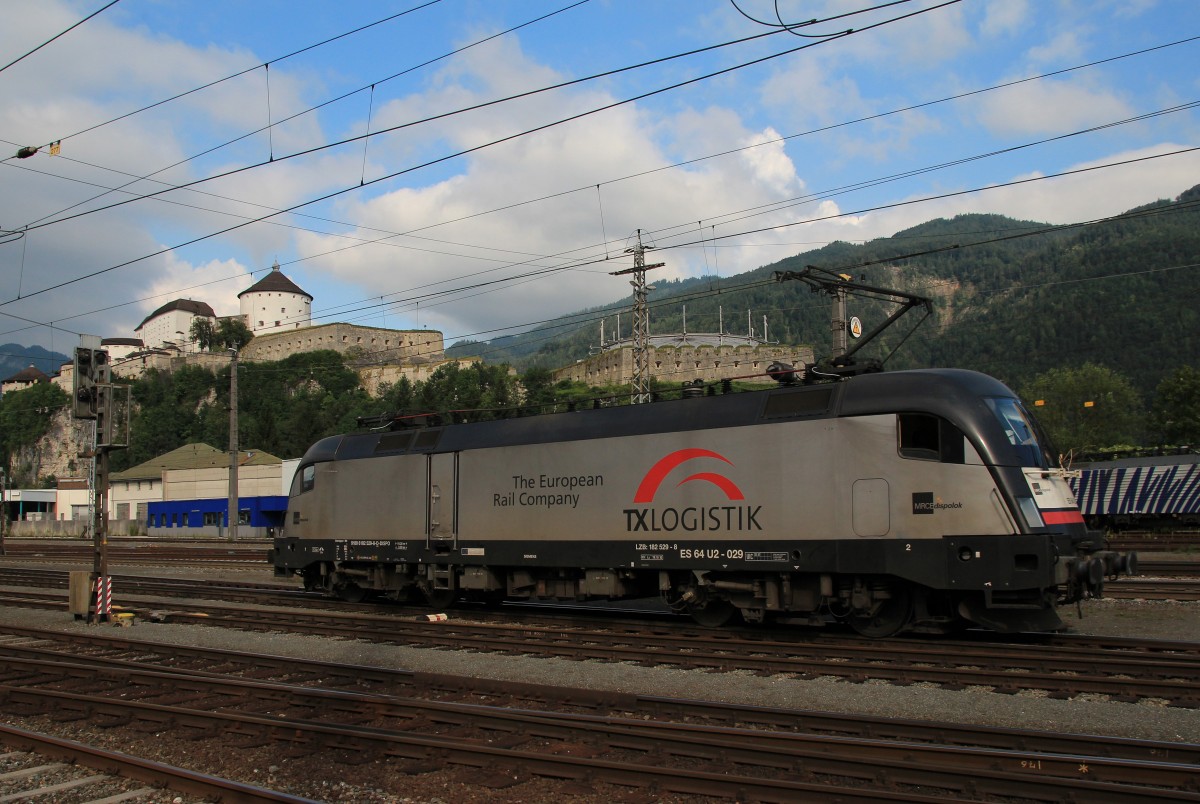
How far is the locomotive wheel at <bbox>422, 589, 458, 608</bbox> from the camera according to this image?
1795 centimetres

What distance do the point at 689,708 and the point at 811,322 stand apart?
154013mm

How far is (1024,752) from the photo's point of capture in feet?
22.3

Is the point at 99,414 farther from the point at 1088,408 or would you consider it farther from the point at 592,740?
the point at 1088,408

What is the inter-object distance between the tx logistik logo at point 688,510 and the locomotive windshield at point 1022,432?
353 cm

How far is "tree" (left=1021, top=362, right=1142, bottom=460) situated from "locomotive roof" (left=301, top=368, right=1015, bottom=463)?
203ft

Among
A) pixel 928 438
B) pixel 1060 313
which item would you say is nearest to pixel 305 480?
pixel 928 438

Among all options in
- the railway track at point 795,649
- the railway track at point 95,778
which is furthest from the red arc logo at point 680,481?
the railway track at point 95,778

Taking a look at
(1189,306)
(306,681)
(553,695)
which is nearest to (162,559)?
(306,681)

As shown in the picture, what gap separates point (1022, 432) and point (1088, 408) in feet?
215

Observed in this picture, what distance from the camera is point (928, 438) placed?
1203 centimetres

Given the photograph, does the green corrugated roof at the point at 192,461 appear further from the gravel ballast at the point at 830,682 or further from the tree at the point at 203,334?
the tree at the point at 203,334

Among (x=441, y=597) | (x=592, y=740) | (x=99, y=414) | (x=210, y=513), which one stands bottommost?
(x=592, y=740)

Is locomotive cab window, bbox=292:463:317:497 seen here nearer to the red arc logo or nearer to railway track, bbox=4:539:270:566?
the red arc logo

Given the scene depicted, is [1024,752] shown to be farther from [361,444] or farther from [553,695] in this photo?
[361,444]
